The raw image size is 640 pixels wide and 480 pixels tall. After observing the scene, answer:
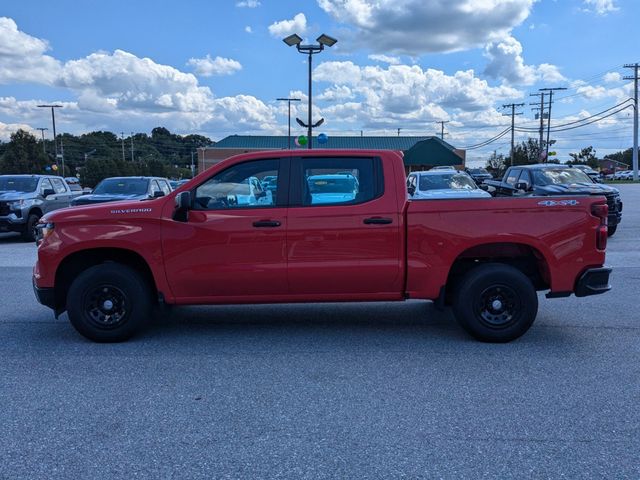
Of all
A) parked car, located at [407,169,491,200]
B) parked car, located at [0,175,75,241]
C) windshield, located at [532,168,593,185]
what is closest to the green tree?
parked car, located at [0,175,75,241]

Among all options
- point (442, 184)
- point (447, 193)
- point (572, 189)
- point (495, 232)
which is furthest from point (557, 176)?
point (495, 232)

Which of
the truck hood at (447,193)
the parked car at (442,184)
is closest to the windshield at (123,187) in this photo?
the parked car at (442,184)

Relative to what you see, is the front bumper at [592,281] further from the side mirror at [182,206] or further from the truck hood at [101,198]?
the truck hood at [101,198]

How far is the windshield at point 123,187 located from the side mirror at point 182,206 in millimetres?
10767

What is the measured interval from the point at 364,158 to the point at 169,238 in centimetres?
209

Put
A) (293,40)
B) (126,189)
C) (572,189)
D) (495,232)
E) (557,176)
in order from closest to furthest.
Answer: (495,232) < (572,189) < (557,176) < (126,189) < (293,40)

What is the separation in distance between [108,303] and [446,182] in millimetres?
11790

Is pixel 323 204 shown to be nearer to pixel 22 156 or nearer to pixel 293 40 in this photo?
pixel 293 40

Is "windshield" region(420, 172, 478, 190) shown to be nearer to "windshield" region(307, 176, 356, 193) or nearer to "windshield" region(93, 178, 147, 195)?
"windshield" region(93, 178, 147, 195)

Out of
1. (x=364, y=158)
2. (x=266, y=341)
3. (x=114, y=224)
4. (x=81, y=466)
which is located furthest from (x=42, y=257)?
(x=364, y=158)

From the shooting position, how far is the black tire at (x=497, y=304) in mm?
5707

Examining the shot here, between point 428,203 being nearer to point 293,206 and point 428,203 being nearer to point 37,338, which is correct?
point 293,206

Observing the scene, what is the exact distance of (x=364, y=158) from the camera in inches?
234

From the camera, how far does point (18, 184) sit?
15758 mm
